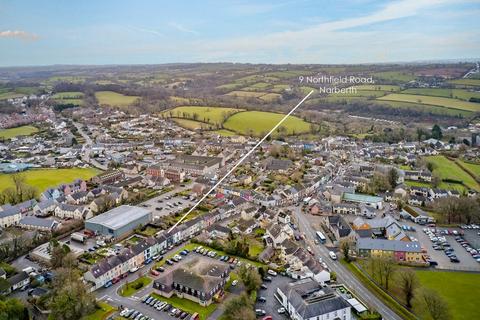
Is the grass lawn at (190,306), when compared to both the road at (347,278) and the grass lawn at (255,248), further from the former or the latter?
the road at (347,278)

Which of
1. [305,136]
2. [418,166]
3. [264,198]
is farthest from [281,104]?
[264,198]

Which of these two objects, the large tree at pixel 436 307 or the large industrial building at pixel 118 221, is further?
the large industrial building at pixel 118 221

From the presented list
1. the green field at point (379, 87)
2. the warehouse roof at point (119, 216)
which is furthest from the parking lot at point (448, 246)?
the green field at point (379, 87)

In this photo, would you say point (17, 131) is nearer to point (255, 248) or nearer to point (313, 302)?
point (255, 248)

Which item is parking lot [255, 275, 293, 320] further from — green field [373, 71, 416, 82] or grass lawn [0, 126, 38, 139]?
green field [373, 71, 416, 82]

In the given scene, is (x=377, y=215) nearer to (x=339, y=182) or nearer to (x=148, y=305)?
(x=339, y=182)

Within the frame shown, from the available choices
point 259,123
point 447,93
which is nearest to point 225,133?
point 259,123
